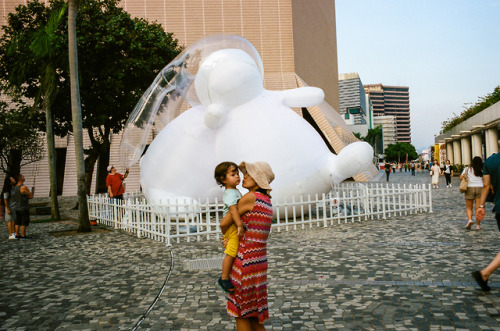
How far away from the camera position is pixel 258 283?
3025mm

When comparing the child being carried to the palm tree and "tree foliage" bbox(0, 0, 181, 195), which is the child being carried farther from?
"tree foliage" bbox(0, 0, 181, 195)

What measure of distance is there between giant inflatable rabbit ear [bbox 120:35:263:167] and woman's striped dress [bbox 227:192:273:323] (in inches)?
291

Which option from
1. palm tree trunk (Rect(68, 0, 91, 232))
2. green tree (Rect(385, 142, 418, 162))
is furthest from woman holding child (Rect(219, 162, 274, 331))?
green tree (Rect(385, 142, 418, 162))

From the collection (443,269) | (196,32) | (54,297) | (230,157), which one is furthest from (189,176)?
(196,32)

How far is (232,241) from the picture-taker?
3.08m

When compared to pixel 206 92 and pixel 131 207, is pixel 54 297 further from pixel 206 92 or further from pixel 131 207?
pixel 206 92

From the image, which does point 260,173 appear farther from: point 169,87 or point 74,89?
point 74,89

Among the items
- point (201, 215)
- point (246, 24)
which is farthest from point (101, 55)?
point (246, 24)

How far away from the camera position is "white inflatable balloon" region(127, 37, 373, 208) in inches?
360

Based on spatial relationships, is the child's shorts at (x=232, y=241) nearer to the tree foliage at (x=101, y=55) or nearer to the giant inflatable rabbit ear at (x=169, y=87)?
the giant inflatable rabbit ear at (x=169, y=87)

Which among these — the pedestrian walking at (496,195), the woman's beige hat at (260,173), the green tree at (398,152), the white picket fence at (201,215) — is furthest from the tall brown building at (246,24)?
the green tree at (398,152)

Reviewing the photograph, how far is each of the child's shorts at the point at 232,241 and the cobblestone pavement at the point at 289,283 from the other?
1.13 meters

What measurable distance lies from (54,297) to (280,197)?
5106mm

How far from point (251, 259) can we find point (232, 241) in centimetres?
18
